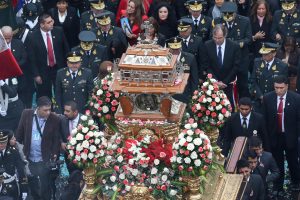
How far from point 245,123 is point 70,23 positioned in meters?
6.55

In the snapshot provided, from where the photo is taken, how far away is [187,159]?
74.6 feet

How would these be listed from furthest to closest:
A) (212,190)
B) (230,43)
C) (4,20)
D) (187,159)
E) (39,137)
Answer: (4,20) → (230,43) → (39,137) → (212,190) → (187,159)

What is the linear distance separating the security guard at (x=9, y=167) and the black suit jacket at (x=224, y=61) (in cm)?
530

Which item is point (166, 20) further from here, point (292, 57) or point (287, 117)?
point (287, 117)

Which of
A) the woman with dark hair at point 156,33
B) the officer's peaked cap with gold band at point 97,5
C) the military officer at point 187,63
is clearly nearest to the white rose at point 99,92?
the military officer at point 187,63

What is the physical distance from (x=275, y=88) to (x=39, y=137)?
4999 mm

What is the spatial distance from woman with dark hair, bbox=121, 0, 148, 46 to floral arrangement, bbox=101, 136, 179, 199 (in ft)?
24.7

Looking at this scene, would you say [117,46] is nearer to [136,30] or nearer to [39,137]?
[136,30]

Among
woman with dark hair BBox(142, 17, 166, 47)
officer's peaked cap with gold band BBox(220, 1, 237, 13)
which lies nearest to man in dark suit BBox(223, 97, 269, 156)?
woman with dark hair BBox(142, 17, 166, 47)

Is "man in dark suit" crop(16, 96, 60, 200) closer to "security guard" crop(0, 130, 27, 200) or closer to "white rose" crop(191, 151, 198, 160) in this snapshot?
"security guard" crop(0, 130, 27, 200)

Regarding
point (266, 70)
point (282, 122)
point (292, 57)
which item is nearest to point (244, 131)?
point (282, 122)

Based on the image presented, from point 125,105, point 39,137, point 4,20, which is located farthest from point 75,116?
point 4,20

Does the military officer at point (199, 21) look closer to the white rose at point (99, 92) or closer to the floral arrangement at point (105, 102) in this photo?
the floral arrangement at point (105, 102)

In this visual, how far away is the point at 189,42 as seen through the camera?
2934 centimetres
